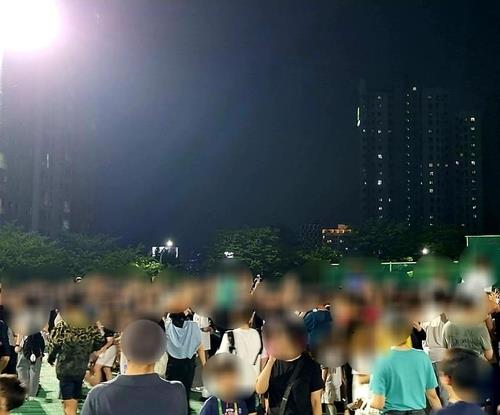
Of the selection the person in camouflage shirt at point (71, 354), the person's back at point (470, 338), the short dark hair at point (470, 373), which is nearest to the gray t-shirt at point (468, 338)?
the person's back at point (470, 338)

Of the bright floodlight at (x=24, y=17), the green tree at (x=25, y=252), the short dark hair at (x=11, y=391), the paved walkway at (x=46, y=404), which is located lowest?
the paved walkway at (x=46, y=404)

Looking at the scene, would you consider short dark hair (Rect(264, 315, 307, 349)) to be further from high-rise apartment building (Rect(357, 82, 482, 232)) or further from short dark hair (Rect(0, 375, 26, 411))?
high-rise apartment building (Rect(357, 82, 482, 232))

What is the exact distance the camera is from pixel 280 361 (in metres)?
5.18

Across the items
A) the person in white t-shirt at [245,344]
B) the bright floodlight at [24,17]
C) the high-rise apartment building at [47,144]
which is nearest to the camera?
the person in white t-shirt at [245,344]

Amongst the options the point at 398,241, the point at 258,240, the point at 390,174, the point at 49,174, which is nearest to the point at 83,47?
the point at 49,174

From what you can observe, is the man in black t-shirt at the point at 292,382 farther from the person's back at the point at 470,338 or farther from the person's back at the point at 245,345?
the person's back at the point at 470,338

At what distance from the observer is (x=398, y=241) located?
207 ft

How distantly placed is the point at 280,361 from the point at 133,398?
178 centimetres

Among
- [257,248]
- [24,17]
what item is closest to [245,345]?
[24,17]

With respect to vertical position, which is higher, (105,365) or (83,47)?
(83,47)

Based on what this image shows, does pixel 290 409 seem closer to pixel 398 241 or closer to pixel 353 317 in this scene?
pixel 353 317

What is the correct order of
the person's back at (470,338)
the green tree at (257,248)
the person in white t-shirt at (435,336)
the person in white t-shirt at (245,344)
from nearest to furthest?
the person in white t-shirt at (245,344)
the person's back at (470,338)
the person in white t-shirt at (435,336)
the green tree at (257,248)

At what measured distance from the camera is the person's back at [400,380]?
204 inches

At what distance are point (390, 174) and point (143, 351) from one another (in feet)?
391
